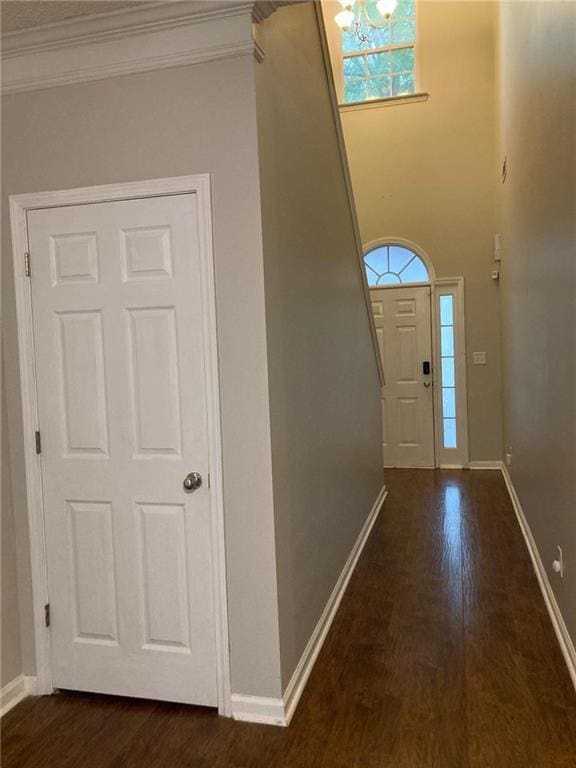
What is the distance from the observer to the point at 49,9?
1921 millimetres

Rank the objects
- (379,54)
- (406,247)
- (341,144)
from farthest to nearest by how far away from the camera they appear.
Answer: (379,54), (406,247), (341,144)

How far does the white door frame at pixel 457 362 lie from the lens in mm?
6102

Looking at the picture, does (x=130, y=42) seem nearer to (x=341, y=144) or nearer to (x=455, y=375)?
(x=341, y=144)

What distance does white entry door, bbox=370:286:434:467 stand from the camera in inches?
245

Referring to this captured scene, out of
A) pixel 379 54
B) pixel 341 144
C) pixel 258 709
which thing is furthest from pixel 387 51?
pixel 258 709

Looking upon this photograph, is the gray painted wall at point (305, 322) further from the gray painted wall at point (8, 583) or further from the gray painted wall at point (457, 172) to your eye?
the gray painted wall at point (457, 172)

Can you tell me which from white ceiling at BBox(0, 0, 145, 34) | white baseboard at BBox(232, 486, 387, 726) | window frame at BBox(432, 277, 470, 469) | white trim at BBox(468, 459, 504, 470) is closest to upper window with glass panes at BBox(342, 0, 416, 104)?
window frame at BBox(432, 277, 470, 469)

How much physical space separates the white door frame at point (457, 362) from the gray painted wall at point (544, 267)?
142cm

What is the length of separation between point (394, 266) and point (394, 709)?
499cm

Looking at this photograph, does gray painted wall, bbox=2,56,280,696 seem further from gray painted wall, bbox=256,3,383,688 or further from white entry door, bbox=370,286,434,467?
white entry door, bbox=370,286,434,467

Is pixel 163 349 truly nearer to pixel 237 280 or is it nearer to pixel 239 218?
pixel 237 280

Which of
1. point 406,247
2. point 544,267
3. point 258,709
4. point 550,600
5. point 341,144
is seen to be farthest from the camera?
point 406,247

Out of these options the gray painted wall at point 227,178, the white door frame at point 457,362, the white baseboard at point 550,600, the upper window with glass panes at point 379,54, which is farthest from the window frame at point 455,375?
the gray painted wall at point 227,178

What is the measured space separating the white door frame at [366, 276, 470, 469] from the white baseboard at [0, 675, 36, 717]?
477cm
